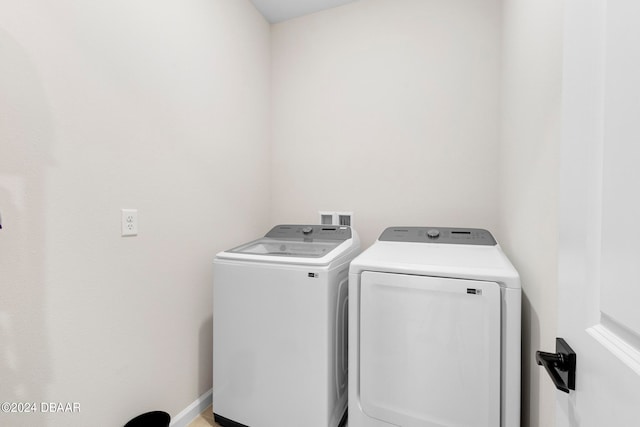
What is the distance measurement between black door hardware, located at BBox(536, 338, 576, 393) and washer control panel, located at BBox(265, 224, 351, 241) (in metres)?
1.20

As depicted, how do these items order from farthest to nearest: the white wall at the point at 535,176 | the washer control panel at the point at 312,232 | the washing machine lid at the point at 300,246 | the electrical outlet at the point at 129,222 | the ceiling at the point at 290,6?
the ceiling at the point at 290,6, the washer control panel at the point at 312,232, the washing machine lid at the point at 300,246, the electrical outlet at the point at 129,222, the white wall at the point at 535,176

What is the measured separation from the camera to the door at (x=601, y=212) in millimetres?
363

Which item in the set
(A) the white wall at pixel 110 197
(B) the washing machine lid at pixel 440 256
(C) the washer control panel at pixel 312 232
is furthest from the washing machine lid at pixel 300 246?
(A) the white wall at pixel 110 197

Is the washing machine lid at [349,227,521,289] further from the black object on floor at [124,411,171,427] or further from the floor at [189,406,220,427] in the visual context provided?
the floor at [189,406,220,427]

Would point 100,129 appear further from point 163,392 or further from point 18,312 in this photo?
point 163,392

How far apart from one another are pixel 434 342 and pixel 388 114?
1.53m

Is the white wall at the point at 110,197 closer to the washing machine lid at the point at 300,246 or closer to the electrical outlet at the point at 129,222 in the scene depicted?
the electrical outlet at the point at 129,222

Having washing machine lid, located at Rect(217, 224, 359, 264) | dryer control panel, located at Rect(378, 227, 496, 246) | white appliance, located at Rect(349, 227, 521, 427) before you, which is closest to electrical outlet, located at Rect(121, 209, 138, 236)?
washing machine lid, located at Rect(217, 224, 359, 264)

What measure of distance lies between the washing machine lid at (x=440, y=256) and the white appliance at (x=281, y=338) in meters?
0.24

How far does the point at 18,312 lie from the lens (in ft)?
2.95

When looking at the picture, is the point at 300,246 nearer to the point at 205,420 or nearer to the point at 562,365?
the point at 205,420

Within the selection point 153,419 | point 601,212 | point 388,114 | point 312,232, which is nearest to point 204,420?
point 153,419

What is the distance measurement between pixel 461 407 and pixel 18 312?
157cm

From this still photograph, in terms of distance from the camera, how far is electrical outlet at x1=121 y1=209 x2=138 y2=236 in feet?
3.98
